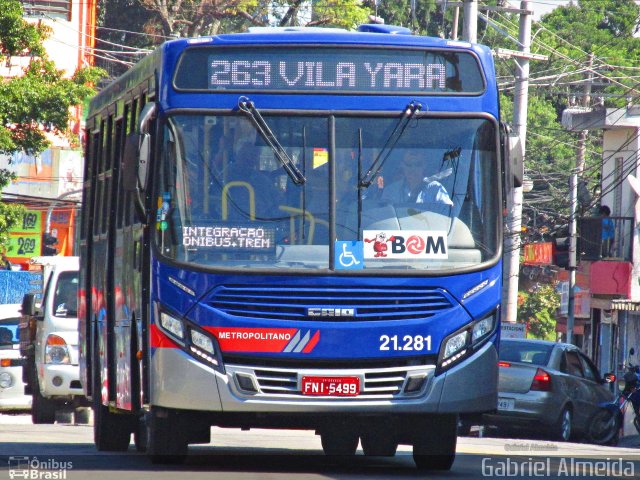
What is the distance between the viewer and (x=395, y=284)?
10.7 m

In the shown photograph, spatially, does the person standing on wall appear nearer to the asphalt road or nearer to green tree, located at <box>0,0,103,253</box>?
green tree, located at <box>0,0,103,253</box>

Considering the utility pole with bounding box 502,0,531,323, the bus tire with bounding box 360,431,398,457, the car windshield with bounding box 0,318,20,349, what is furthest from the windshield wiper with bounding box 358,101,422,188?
the utility pole with bounding box 502,0,531,323

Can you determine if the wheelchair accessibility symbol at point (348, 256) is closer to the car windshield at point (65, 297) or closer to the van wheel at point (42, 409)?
the car windshield at point (65, 297)

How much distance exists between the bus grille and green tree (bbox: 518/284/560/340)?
196 feet

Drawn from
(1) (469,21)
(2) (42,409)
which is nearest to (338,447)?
(2) (42,409)

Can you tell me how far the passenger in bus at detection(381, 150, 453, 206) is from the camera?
10891 mm

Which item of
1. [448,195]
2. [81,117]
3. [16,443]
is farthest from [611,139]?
[448,195]

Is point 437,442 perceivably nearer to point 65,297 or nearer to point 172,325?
point 172,325

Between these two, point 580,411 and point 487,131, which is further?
point 580,411

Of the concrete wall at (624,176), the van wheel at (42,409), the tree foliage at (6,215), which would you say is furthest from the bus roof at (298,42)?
the concrete wall at (624,176)

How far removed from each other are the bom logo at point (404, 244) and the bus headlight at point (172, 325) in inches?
54.2

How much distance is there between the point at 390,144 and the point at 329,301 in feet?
3.99

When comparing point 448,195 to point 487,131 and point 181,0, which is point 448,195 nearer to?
point 487,131

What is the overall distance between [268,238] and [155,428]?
1.64 meters
